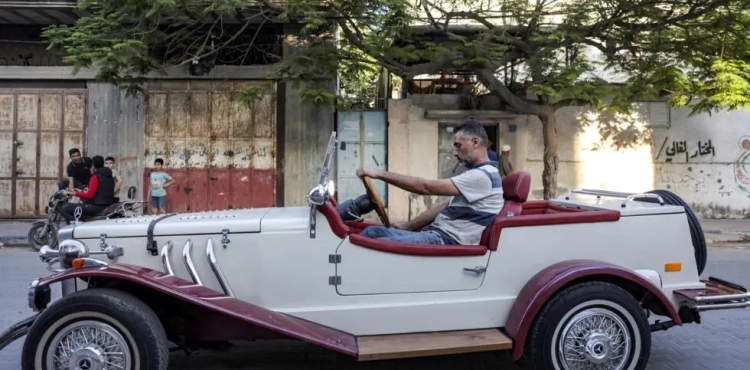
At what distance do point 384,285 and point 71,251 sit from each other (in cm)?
194

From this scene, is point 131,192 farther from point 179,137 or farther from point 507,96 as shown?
point 507,96

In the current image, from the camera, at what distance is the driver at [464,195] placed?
4352 millimetres

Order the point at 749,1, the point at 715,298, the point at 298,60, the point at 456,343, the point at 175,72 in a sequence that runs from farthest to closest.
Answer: the point at 175,72 < the point at 298,60 < the point at 749,1 < the point at 715,298 < the point at 456,343

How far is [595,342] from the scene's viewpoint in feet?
13.7

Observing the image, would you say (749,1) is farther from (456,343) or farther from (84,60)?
(84,60)

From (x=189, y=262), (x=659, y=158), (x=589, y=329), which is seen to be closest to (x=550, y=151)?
(x=659, y=158)

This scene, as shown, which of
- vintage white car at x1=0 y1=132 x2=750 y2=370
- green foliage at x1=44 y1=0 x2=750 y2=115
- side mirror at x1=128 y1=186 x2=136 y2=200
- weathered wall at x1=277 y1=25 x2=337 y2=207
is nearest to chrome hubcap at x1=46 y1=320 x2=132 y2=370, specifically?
vintage white car at x1=0 y1=132 x2=750 y2=370

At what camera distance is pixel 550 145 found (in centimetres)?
1435

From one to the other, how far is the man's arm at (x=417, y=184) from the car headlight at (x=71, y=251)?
1782 mm

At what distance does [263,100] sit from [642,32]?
8573 millimetres

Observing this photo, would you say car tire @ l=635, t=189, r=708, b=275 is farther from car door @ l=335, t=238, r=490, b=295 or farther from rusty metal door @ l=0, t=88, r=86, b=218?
rusty metal door @ l=0, t=88, r=86, b=218

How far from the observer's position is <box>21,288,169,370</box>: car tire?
3.83 m

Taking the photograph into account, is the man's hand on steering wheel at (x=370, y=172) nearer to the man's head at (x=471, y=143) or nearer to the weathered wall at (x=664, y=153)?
the man's head at (x=471, y=143)

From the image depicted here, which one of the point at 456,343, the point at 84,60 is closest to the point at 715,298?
the point at 456,343
